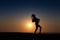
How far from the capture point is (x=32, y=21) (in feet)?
49.8

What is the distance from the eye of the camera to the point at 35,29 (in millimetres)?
15078

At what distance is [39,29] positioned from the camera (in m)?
15.2

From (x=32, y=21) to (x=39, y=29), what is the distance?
957 mm
